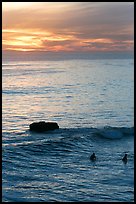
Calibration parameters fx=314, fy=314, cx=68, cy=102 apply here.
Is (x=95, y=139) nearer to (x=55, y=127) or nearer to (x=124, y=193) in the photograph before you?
(x=55, y=127)

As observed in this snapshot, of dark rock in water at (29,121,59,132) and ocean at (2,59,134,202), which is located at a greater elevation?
dark rock in water at (29,121,59,132)

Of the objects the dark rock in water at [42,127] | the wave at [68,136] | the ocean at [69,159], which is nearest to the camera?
the ocean at [69,159]

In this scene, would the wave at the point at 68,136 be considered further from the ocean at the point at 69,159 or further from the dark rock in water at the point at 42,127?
the dark rock in water at the point at 42,127

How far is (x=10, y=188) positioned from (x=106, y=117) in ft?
Answer: 92.8

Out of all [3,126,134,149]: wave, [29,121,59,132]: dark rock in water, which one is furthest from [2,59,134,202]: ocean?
[29,121,59,132]: dark rock in water

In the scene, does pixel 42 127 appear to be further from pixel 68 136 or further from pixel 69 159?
pixel 69 159

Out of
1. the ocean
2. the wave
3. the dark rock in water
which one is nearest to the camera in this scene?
the ocean

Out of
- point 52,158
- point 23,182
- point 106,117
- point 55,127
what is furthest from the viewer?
point 106,117

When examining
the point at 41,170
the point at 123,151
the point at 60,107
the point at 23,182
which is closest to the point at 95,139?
the point at 123,151

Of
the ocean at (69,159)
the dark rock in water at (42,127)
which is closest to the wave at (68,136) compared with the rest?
the ocean at (69,159)

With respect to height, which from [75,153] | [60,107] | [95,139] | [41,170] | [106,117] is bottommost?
[41,170]

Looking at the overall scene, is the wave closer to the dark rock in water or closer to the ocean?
the ocean

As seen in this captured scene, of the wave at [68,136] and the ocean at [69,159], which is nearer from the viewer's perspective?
the ocean at [69,159]

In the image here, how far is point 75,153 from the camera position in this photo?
26.3 m
